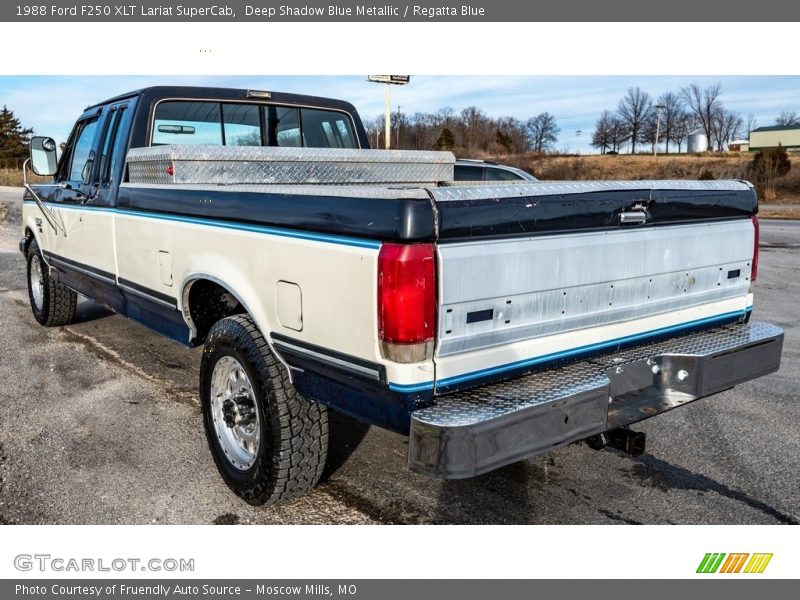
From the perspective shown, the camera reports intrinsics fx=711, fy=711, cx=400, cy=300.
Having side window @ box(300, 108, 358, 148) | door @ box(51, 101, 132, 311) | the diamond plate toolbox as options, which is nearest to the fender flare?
the diamond plate toolbox

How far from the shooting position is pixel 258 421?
3234 mm

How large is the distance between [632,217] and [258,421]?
1.89 m

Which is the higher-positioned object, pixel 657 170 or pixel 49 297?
pixel 657 170

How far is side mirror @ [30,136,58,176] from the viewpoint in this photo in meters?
6.04

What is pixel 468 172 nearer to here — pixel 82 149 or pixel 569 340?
pixel 82 149

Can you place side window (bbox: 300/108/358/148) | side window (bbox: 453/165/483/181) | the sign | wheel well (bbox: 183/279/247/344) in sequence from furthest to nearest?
the sign, side window (bbox: 453/165/483/181), side window (bbox: 300/108/358/148), wheel well (bbox: 183/279/247/344)

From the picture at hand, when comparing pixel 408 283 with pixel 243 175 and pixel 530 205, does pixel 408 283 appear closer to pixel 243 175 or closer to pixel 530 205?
pixel 530 205

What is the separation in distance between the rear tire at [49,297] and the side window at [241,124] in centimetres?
252

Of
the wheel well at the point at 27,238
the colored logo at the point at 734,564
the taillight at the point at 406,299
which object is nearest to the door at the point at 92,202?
the wheel well at the point at 27,238

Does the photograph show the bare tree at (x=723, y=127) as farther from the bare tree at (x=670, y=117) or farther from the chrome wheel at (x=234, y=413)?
the chrome wheel at (x=234, y=413)

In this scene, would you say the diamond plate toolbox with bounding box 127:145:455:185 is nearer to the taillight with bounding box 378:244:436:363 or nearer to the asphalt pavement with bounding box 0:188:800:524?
the asphalt pavement with bounding box 0:188:800:524

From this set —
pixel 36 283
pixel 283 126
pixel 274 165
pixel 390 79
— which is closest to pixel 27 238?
pixel 36 283

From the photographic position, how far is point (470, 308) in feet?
8.55

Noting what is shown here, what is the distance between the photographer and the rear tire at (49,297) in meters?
6.68
